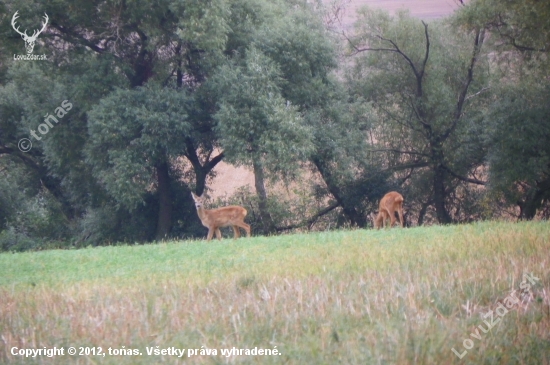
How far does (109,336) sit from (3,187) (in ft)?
91.4

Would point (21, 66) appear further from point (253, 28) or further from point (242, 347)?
point (242, 347)

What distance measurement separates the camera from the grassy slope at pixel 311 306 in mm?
6742

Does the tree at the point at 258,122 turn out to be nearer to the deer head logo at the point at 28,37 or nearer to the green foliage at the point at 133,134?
the green foliage at the point at 133,134

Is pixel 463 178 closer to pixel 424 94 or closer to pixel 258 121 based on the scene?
pixel 424 94

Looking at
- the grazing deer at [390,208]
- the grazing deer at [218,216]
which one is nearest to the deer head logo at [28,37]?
the grazing deer at [218,216]

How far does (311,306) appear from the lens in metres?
8.01

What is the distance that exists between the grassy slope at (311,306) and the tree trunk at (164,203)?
1605cm

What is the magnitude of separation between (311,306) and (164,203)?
22.1 meters

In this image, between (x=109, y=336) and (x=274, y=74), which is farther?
(x=274, y=74)

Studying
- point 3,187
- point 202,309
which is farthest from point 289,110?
point 202,309

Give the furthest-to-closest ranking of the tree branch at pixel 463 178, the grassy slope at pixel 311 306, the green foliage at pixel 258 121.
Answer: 1. the tree branch at pixel 463 178
2. the green foliage at pixel 258 121
3. the grassy slope at pixel 311 306

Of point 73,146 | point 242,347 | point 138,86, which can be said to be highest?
point 138,86

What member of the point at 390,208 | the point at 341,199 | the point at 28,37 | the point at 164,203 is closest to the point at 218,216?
the point at 390,208

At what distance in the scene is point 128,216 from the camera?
30312 mm
